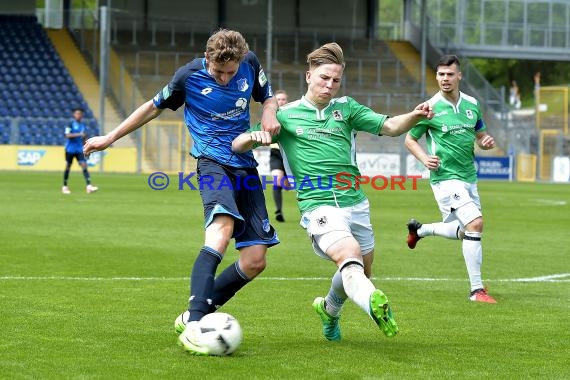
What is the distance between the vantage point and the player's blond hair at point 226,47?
22.8 feet

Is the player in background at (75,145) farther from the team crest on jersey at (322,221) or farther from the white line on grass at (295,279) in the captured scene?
the team crest on jersey at (322,221)

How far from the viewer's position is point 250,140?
22.4 ft

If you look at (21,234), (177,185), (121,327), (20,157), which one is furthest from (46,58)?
(121,327)

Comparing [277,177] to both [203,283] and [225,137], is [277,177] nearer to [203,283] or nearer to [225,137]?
[225,137]

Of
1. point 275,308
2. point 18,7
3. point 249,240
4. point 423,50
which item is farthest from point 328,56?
point 18,7

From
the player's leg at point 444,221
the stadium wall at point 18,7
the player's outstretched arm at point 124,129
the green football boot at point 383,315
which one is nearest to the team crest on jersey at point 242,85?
the player's outstretched arm at point 124,129

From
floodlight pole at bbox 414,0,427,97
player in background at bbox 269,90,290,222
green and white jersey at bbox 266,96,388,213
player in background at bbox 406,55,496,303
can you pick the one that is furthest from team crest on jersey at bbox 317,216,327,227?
floodlight pole at bbox 414,0,427,97

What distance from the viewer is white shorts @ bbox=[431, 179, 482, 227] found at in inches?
407

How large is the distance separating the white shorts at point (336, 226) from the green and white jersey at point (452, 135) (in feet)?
11.4

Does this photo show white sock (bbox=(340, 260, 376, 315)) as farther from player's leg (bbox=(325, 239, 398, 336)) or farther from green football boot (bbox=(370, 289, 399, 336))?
green football boot (bbox=(370, 289, 399, 336))

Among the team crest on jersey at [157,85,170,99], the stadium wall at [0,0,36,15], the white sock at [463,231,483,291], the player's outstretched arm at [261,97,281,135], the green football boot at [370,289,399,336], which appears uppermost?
the stadium wall at [0,0,36,15]

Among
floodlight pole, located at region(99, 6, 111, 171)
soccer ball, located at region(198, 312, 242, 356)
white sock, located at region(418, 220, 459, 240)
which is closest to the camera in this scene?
soccer ball, located at region(198, 312, 242, 356)

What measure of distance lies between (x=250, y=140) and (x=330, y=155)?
2.10 ft

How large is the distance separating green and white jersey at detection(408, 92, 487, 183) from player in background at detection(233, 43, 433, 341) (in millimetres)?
3251
